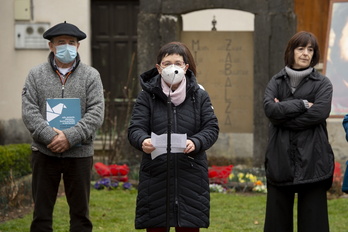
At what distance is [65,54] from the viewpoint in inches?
285

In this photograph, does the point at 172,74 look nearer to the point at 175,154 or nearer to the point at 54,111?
the point at 175,154

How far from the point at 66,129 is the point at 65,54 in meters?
0.60

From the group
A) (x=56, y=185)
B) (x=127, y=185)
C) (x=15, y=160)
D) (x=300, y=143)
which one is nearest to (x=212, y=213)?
(x=127, y=185)

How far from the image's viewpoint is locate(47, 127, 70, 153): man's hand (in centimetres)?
709

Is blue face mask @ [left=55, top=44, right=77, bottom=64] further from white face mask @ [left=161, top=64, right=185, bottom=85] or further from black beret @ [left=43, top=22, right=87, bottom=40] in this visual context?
white face mask @ [left=161, top=64, right=185, bottom=85]

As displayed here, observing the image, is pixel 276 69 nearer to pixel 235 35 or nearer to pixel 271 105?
pixel 235 35

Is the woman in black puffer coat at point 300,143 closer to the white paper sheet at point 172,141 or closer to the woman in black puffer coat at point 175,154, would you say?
the woman in black puffer coat at point 175,154

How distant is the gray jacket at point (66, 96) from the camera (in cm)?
713

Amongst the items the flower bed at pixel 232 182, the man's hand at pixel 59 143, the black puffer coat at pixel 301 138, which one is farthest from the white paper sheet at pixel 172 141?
the flower bed at pixel 232 182

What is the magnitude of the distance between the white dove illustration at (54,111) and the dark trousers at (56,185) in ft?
1.02

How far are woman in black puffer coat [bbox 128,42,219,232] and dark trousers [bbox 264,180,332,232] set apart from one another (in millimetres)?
944

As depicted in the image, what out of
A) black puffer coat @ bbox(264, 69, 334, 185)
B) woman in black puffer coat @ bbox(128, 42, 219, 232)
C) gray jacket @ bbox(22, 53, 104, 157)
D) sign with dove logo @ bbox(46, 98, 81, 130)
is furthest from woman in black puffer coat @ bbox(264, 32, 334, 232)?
sign with dove logo @ bbox(46, 98, 81, 130)

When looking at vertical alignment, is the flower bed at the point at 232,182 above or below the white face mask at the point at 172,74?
below

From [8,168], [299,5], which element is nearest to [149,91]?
[8,168]
